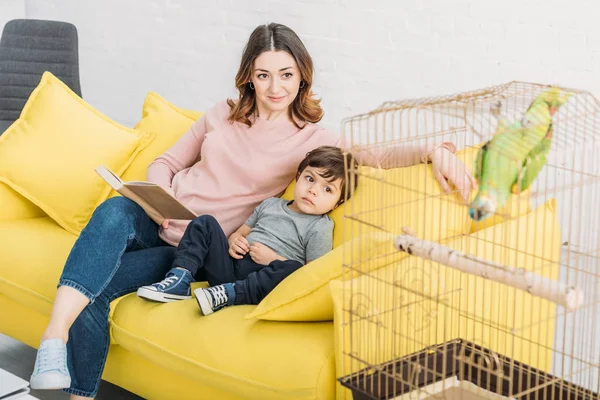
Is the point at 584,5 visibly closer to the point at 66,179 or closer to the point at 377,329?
the point at 377,329

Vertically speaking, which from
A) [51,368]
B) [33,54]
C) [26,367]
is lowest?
[26,367]

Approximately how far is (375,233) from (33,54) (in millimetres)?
2426

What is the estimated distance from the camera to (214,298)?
225 centimetres

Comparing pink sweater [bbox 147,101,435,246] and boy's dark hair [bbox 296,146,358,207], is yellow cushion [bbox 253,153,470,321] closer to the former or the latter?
boy's dark hair [bbox 296,146,358,207]

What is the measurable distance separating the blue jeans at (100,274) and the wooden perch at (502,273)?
0.91 m

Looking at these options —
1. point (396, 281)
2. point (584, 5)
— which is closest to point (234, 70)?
point (584, 5)

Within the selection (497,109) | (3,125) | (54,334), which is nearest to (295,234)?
(54,334)

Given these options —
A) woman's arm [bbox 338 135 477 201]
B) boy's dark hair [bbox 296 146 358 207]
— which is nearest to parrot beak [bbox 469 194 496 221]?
woman's arm [bbox 338 135 477 201]

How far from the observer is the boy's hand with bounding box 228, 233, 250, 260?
2.45 metres

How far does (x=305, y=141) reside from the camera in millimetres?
2646

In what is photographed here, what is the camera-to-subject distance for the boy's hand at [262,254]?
2.41 meters

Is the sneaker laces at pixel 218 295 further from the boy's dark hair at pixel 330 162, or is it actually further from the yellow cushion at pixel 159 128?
the yellow cushion at pixel 159 128

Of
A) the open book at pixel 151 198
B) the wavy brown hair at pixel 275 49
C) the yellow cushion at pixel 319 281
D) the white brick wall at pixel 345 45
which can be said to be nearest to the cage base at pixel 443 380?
the yellow cushion at pixel 319 281

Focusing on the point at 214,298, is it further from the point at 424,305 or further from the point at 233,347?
the point at 424,305
